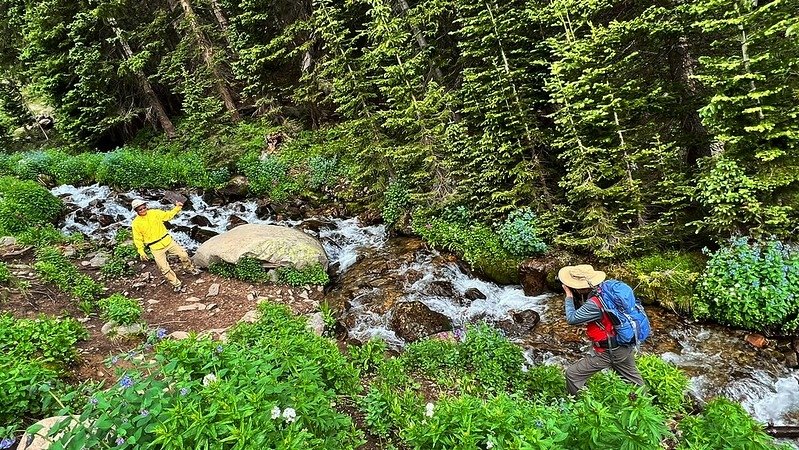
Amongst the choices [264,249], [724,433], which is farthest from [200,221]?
[724,433]

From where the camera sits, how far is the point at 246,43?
746 inches

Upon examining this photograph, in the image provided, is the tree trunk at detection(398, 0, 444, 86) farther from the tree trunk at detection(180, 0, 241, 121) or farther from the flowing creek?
the tree trunk at detection(180, 0, 241, 121)

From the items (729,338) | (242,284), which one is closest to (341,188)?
(242,284)

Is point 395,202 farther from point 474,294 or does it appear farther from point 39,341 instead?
point 39,341

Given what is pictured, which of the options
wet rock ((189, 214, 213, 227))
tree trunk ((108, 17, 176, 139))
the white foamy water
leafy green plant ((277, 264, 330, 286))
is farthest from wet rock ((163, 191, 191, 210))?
leafy green plant ((277, 264, 330, 286))

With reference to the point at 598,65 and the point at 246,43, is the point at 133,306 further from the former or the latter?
the point at 246,43

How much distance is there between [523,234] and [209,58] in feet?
57.4

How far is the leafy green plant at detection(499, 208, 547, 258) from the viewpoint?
34.3 ft

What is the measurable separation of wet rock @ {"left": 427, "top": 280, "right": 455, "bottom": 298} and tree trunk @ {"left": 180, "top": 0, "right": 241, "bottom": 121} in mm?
15370

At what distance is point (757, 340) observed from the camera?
7355 millimetres

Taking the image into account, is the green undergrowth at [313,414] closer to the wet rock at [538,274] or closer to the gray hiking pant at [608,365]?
the gray hiking pant at [608,365]

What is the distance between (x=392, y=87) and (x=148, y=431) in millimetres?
10695

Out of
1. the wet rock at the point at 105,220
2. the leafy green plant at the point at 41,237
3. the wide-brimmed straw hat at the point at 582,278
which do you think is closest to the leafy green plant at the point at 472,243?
the wide-brimmed straw hat at the point at 582,278

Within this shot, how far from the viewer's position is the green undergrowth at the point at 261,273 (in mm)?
10930
